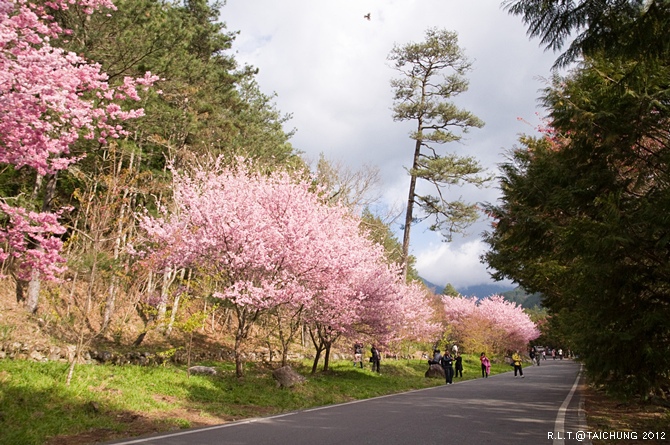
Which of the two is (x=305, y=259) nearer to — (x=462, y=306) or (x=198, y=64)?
(x=198, y=64)

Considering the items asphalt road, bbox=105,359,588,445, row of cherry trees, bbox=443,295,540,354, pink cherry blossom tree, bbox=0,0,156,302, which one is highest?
pink cherry blossom tree, bbox=0,0,156,302

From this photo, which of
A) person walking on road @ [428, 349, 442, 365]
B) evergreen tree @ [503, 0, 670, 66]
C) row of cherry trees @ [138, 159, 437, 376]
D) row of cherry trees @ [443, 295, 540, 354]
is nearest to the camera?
evergreen tree @ [503, 0, 670, 66]

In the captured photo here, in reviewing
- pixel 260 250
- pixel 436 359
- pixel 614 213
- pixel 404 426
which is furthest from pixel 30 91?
pixel 436 359

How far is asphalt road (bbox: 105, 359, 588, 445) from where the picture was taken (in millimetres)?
6945

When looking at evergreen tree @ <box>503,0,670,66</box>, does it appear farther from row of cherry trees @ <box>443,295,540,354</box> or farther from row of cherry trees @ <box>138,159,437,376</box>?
row of cherry trees @ <box>443,295,540,354</box>

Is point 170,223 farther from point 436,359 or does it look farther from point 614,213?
point 436,359

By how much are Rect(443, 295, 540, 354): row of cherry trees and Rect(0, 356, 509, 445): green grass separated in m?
34.6

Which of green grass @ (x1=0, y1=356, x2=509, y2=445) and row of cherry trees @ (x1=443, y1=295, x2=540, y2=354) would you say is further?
row of cherry trees @ (x1=443, y1=295, x2=540, y2=354)

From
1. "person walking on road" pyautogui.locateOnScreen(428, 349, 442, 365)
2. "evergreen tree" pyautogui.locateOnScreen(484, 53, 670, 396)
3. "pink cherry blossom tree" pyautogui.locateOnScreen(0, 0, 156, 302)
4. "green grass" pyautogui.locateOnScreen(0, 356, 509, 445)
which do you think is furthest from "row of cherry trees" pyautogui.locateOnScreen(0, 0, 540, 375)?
"evergreen tree" pyautogui.locateOnScreen(484, 53, 670, 396)

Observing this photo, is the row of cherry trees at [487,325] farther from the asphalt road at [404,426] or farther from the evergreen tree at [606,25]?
the evergreen tree at [606,25]

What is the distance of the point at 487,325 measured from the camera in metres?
47.7

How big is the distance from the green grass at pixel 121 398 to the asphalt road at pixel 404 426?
101cm

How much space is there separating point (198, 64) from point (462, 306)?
44124 mm

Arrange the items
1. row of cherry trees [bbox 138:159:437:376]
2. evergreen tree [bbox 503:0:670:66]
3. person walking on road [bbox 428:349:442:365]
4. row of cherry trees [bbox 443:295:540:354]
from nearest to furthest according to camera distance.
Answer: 1. evergreen tree [bbox 503:0:670:66]
2. row of cherry trees [bbox 138:159:437:376]
3. person walking on road [bbox 428:349:442:365]
4. row of cherry trees [bbox 443:295:540:354]
